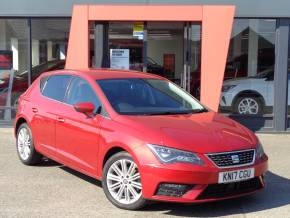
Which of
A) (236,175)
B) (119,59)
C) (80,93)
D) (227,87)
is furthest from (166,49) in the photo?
(236,175)

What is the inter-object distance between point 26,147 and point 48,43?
4398 millimetres

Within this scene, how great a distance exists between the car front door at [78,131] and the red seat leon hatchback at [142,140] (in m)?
0.01

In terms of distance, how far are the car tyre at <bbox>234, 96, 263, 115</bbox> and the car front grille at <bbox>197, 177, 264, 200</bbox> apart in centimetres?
578

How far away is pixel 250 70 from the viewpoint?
1164 centimetres

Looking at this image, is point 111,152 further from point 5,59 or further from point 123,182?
point 5,59

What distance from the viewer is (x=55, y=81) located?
7.62 meters

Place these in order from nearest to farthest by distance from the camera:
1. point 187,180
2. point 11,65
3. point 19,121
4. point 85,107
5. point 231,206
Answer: point 187,180 → point 231,206 → point 85,107 → point 19,121 → point 11,65

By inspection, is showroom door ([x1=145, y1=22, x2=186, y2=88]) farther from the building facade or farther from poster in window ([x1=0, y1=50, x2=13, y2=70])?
poster in window ([x1=0, y1=50, x2=13, y2=70])

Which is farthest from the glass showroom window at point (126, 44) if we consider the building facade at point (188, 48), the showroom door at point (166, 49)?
the showroom door at point (166, 49)

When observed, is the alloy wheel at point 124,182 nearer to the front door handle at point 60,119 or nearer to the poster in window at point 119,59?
the front door handle at point 60,119

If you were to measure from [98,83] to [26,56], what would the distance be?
577 centimetres

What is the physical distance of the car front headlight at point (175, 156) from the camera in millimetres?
5461

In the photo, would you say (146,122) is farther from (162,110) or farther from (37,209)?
(37,209)

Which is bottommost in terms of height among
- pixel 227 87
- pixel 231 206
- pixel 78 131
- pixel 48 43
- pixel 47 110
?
pixel 231 206
